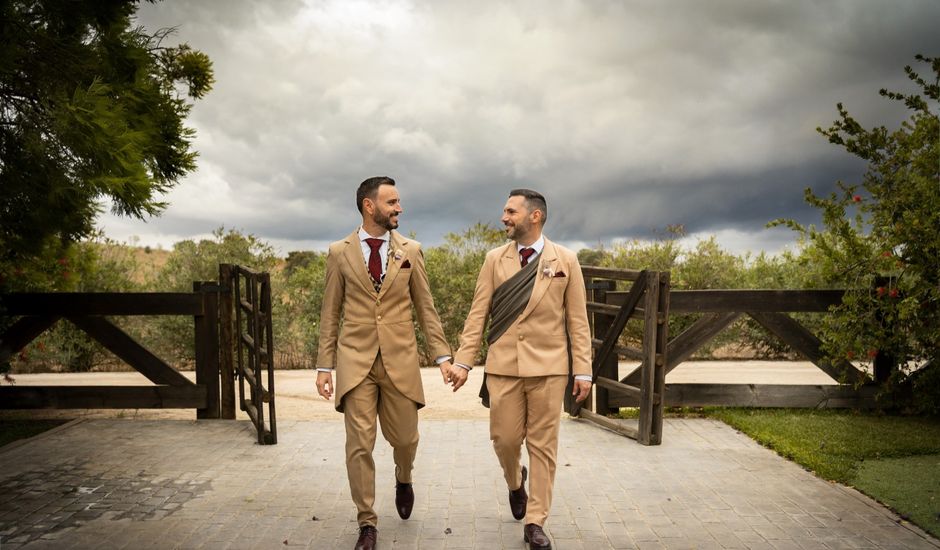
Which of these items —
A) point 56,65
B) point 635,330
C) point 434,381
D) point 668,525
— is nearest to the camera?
point 668,525

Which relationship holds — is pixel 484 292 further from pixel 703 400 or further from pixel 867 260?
pixel 867 260

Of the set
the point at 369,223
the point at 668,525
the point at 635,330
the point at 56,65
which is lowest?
the point at 668,525

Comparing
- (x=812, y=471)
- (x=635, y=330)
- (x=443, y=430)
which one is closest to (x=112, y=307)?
(x=443, y=430)

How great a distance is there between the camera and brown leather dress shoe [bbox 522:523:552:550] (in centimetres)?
459

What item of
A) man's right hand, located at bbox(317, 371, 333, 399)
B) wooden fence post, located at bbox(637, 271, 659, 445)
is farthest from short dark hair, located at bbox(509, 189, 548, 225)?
wooden fence post, located at bbox(637, 271, 659, 445)

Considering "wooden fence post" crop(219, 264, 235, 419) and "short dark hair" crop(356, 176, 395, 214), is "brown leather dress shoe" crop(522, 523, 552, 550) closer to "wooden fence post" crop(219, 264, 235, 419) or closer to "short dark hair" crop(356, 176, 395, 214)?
"short dark hair" crop(356, 176, 395, 214)

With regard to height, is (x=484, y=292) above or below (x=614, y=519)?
above

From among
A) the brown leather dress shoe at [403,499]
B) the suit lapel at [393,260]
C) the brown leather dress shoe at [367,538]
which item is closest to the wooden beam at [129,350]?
the brown leather dress shoe at [403,499]

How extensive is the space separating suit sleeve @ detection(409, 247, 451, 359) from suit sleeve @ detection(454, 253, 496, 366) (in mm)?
130

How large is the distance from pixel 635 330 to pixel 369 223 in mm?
11236

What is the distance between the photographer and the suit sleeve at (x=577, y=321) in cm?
484

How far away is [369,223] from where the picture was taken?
4.87 meters

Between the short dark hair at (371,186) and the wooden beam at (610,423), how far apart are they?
416 centimetres

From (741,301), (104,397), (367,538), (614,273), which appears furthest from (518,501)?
(104,397)
